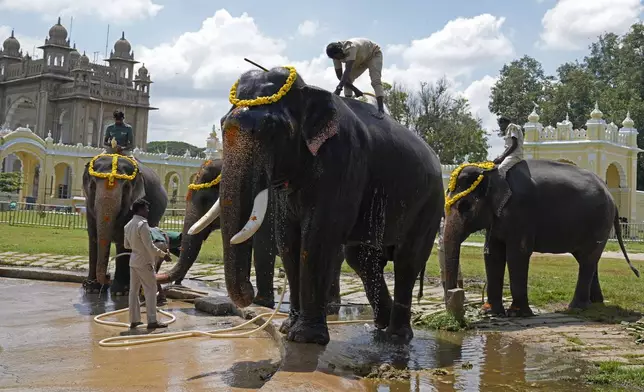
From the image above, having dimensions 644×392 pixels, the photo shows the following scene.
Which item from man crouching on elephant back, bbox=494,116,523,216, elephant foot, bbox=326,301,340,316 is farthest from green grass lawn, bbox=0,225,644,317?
elephant foot, bbox=326,301,340,316

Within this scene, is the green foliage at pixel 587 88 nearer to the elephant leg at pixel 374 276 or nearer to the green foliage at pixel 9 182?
the green foliage at pixel 9 182

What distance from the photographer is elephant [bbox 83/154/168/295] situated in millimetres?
9094

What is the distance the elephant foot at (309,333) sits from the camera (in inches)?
232

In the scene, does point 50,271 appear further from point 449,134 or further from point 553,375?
point 449,134

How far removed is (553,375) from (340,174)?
2.25m

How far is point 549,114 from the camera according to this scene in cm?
5406

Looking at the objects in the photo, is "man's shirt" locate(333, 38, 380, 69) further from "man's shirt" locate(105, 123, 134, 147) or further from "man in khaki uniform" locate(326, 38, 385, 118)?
"man's shirt" locate(105, 123, 134, 147)

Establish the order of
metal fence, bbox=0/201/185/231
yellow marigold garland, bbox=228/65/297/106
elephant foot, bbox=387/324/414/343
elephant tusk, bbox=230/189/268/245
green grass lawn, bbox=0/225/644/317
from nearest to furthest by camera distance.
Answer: elephant tusk, bbox=230/189/268/245, yellow marigold garland, bbox=228/65/297/106, elephant foot, bbox=387/324/414/343, green grass lawn, bbox=0/225/644/317, metal fence, bbox=0/201/185/231

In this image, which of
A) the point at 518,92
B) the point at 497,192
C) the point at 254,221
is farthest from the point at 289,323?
the point at 518,92

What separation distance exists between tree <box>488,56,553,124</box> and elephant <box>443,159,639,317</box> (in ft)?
163

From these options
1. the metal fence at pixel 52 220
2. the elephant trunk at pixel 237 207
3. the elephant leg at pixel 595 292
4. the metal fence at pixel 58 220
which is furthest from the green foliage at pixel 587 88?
the elephant trunk at pixel 237 207

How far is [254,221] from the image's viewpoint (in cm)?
518

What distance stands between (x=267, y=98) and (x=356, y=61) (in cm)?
230

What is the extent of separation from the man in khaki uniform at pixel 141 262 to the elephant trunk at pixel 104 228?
1.59 meters
